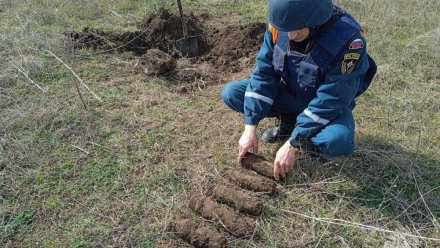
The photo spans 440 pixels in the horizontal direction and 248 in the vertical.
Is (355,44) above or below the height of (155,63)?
above

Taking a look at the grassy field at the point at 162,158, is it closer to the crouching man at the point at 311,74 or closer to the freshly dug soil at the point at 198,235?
the freshly dug soil at the point at 198,235

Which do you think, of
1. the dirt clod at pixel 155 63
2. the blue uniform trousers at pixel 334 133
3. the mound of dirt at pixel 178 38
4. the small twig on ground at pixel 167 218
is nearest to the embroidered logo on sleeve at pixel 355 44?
the blue uniform trousers at pixel 334 133

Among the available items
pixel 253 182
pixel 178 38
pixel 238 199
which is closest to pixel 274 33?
pixel 253 182

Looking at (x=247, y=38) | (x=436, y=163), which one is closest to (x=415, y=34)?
(x=247, y=38)

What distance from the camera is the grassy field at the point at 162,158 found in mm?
2662

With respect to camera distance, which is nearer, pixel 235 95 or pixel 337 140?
pixel 337 140

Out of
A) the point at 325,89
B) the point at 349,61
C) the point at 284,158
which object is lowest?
the point at 284,158

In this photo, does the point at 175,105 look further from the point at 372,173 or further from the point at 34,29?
the point at 34,29

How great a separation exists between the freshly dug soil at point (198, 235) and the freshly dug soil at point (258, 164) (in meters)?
0.62

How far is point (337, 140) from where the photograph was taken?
2.73 meters

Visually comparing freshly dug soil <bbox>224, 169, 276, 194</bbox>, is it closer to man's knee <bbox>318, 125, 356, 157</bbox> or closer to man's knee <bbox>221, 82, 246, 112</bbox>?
man's knee <bbox>318, 125, 356, 157</bbox>

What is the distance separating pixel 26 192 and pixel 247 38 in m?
2.96

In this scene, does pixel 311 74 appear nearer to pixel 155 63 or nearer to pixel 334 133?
pixel 334 133

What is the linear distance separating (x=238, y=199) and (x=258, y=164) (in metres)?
0.34
